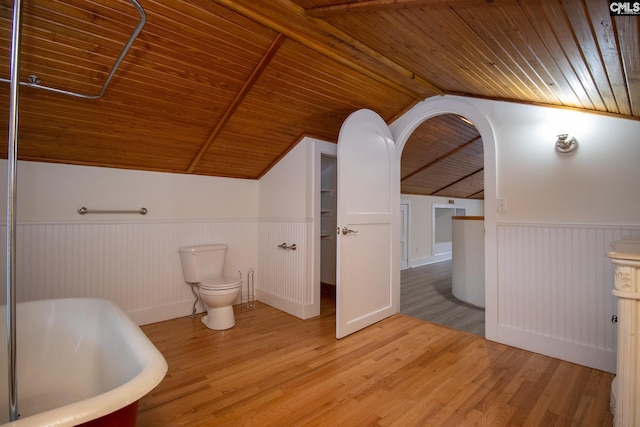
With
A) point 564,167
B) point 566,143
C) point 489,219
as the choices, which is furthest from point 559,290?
point 566,143

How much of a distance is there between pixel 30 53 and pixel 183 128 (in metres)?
0.98

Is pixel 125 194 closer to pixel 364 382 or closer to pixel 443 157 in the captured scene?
pixel 364 382

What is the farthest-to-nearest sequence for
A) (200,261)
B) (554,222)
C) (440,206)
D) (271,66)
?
(440,206) < (200,261) < (554,222) < (271,66)

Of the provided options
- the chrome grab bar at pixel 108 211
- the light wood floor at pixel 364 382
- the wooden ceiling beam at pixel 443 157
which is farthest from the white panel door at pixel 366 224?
the chrome grab bar at pixel 108 211

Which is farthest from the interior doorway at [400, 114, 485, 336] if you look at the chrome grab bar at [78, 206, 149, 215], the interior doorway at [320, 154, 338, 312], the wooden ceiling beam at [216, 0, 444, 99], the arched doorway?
the chrome grab bar at [78, 206, 149, 215]

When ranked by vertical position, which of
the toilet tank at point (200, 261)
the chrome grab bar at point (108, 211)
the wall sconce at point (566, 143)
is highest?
the wall sconce at point (566, 143)

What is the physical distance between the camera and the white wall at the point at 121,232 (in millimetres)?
2377

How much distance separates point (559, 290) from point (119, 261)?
355 centimetres

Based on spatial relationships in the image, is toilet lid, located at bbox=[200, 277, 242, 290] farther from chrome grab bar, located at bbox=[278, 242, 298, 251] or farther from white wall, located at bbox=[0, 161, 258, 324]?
chrome grab bar, located at bbox=[278, 242, 298, 251]

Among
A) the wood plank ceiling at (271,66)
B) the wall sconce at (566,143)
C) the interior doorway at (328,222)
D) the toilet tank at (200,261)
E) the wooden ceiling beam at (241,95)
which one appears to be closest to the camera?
the wood plank ceiling at (271,66)

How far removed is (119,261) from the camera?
2.74 meters

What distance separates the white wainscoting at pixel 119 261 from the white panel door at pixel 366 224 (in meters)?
1.48

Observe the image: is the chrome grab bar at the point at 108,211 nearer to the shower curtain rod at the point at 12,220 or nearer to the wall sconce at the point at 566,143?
the shower curtain rod at the point at 12,220

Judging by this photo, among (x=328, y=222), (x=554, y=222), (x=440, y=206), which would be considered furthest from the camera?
(x=440, y=206)
